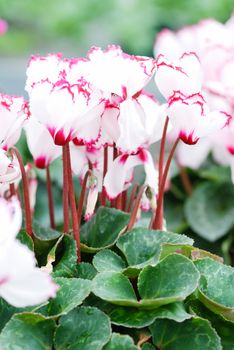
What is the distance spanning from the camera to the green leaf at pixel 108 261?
1.20 meters

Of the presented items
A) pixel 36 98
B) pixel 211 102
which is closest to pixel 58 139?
pixel 36 98

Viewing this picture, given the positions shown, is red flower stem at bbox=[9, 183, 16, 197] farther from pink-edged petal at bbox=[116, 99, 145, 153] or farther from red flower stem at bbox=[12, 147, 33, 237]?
pink-edged petal at bbox=[116, 99, 145, 153]

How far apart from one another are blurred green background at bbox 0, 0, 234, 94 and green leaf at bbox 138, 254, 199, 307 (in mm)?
2987

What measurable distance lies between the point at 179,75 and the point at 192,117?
60 millimetres

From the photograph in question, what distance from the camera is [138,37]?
4121 millimetres

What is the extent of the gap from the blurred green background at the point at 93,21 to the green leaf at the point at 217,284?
293 centimetres

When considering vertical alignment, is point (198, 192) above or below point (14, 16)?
below

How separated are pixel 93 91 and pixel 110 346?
1.07 feet

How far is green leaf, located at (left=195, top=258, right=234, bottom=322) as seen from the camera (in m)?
1.17

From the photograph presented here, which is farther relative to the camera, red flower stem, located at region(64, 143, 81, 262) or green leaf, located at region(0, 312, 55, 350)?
red flower stem, located at region(64, 143, 81, 262)

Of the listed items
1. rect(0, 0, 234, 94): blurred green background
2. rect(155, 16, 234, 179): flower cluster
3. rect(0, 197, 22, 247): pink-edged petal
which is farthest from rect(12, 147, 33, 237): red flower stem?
rect(0, 0, 234, 94): blurred green background

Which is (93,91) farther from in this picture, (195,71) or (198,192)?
(198,192)

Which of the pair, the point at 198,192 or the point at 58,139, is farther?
the point at 198,192

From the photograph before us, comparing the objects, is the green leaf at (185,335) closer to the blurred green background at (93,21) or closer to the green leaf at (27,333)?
the green leaf at (27,333)
